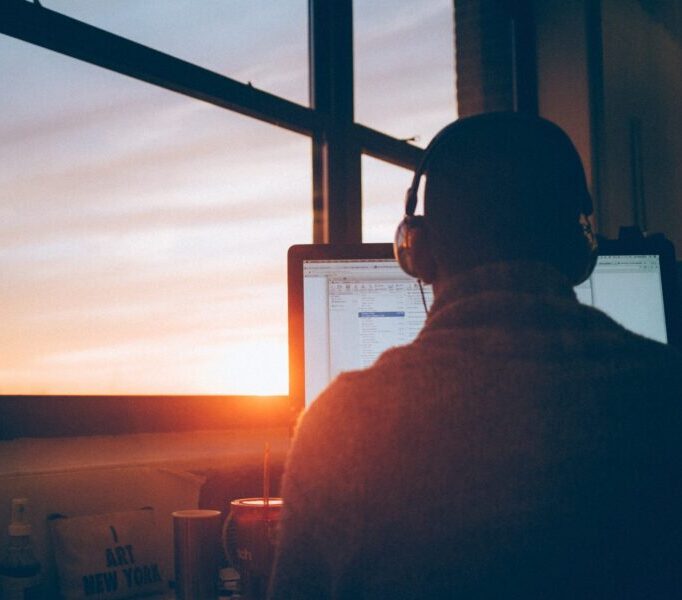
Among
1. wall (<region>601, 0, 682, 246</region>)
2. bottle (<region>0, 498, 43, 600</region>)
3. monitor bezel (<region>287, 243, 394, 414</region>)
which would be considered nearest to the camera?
bottle (<region>0, 498, 43, 600</region>)

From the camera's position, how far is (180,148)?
1.99 metres

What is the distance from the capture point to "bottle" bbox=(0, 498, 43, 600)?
1.10 m

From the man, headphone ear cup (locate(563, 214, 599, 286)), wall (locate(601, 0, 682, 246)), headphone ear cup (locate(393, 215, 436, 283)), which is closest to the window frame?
headphone ear cup (locate(393, 215, 436, 283))

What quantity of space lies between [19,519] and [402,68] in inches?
81.6

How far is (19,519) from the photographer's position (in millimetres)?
1149

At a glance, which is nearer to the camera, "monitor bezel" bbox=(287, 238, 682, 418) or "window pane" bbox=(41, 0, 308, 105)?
"monitor bezel" bbox=(287, 238, 682, 418)

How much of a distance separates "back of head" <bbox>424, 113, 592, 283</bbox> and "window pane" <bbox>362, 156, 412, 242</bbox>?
1641 millimetres

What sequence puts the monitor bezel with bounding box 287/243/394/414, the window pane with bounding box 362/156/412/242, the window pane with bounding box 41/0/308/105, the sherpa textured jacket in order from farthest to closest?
the window pane with bounding box 362/156/412/242 → the window pane with bounding box 41/0/308/105 → the monitor bezel with bounding box 287/243/394/414 → the sherpa textured jacket

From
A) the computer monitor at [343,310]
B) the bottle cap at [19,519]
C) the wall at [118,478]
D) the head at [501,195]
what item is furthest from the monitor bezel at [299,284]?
the head at [501,195]

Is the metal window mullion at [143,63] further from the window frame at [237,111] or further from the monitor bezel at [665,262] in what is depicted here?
the monitor bezel at [665,262]

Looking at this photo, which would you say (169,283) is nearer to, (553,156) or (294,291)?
(294,291)

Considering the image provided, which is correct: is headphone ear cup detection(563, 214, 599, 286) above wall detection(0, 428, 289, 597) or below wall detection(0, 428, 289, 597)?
above

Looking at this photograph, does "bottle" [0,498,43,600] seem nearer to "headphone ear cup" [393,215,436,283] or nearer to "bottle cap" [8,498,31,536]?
"bottle cap" [8,498,31,536]

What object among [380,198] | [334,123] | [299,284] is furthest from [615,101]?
[299,284]
